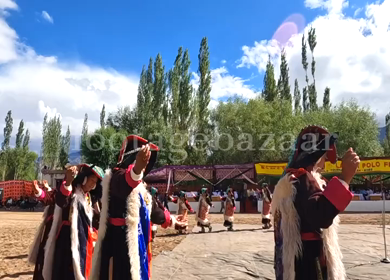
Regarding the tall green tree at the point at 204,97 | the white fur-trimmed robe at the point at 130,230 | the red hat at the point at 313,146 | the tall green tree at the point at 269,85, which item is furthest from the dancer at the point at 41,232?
the tall green tree at the point at 269,85

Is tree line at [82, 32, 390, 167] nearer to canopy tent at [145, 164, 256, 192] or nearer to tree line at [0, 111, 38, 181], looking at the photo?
canopy tent at [145, 164, 256, 192]

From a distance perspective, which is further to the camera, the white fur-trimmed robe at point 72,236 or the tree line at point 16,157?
the tree line at point 16,157

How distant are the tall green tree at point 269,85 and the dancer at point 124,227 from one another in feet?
A: 120

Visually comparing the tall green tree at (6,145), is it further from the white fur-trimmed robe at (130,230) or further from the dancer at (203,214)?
the white fur-trimmed robe at (130,230)

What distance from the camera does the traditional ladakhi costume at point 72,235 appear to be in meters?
4.01

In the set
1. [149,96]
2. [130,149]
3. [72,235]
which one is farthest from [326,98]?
[130,149]

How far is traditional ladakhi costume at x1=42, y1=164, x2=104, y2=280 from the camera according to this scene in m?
4.01

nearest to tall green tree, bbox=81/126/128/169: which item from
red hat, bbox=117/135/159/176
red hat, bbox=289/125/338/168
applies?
red hat, bbox=117/135/159/176

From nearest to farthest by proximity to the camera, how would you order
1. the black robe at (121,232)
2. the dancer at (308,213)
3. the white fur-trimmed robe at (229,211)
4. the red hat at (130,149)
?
the dancer at (308,213)
the black robe at (121,232)
the red hat at (130,149)
the white fur-trimmed robe at (229,211)

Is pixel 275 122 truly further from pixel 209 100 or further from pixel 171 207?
pixel 171 207

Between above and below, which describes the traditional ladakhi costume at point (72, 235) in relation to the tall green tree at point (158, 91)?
below

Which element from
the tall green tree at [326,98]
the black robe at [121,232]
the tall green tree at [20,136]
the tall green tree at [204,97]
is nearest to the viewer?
the black robe at [121,232]

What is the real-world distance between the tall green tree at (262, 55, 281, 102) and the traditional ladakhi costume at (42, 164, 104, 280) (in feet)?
118

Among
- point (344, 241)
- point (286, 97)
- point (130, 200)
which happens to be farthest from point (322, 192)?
point (286, 97)
